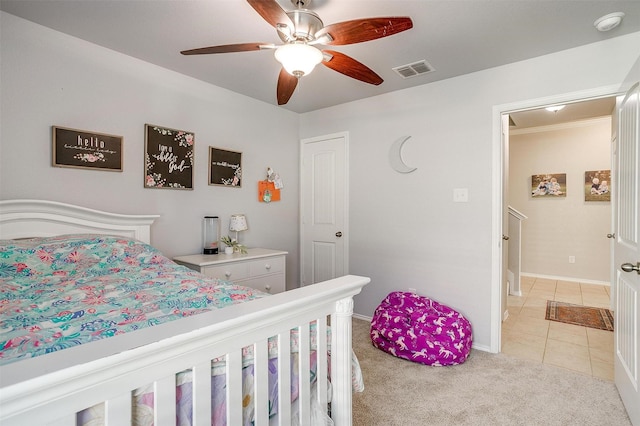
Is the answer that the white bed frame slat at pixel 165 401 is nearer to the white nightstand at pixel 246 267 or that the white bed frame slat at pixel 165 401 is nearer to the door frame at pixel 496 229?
the white nightstand at pixel 246 267

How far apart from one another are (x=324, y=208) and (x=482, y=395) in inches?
93.5

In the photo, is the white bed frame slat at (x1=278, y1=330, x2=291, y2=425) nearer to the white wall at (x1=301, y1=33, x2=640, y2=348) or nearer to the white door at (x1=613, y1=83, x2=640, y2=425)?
the white door at (x1=613, y1=83, x2=640, y2=425)

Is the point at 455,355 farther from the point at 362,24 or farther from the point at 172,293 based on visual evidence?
the point at 362,24

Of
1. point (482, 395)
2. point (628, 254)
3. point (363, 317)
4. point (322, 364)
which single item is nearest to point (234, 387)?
point (322, 364)

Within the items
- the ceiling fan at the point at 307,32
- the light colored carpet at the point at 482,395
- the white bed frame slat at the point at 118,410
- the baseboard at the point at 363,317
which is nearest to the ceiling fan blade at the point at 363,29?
the ceiling fan at the point at 307,32

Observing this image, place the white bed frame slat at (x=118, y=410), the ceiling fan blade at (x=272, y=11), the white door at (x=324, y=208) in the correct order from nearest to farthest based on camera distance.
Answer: the white bed frame slat at (x=118, y=410) → the ceiling fan blade at (x=272, y=11) → the white door at (x=324, y=208)

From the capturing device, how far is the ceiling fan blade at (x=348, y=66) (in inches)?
69.1

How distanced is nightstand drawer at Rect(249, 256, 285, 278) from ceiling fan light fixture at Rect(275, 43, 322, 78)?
6.05 ft

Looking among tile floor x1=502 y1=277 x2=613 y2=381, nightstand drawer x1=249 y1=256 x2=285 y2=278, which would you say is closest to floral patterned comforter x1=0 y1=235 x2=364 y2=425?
nightstand drawer x1=249 y1=256 x2=285 y2=278

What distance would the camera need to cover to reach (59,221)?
7.25 feet

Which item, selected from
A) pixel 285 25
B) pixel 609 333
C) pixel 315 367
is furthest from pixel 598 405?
pixel 285 25

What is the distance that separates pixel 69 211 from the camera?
225 cm

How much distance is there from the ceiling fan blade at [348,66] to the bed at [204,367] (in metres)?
1.17

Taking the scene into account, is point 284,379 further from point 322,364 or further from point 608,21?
point 608,21
